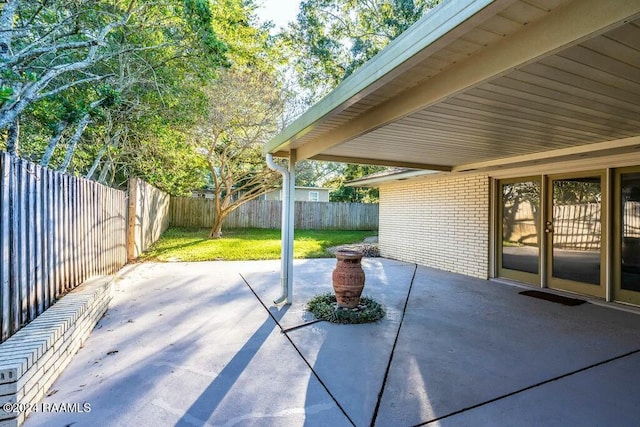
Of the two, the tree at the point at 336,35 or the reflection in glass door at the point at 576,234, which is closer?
the reflection in glass door at the point at 576,234

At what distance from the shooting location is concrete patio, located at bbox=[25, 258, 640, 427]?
7.26 ft

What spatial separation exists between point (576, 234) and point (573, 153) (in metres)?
1.68

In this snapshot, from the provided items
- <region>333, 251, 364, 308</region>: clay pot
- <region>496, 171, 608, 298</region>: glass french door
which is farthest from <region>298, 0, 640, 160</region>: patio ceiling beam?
<region>496, 171, 608, 298</region>: glass french door

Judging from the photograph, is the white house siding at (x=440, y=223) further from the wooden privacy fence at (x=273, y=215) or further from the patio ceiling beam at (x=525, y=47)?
the wooden privacy fence at (x=273, y=215)

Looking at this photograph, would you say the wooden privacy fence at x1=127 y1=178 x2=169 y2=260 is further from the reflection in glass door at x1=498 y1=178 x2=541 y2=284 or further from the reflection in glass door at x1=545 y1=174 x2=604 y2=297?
the reflection in glass door at x1=545 y1=174 x2=604 y2=297

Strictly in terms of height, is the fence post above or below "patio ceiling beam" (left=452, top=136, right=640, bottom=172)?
below

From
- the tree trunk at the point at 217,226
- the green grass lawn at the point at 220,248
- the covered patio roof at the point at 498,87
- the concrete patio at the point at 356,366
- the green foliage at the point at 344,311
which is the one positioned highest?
the covered patio roof at the point at 498,87

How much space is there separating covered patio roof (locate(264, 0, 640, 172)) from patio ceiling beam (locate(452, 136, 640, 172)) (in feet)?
0.05

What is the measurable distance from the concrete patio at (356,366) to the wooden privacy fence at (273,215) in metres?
11.4

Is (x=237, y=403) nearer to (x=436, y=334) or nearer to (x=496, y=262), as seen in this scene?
(x=436, y=334)

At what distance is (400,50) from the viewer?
1.95 m

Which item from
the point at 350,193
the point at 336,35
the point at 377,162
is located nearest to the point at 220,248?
the point at 377,162

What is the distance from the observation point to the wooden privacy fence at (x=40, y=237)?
2.66m

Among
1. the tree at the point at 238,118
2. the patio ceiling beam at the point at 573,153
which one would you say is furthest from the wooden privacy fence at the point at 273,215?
the patio ceiling beam at the point at 573,153
